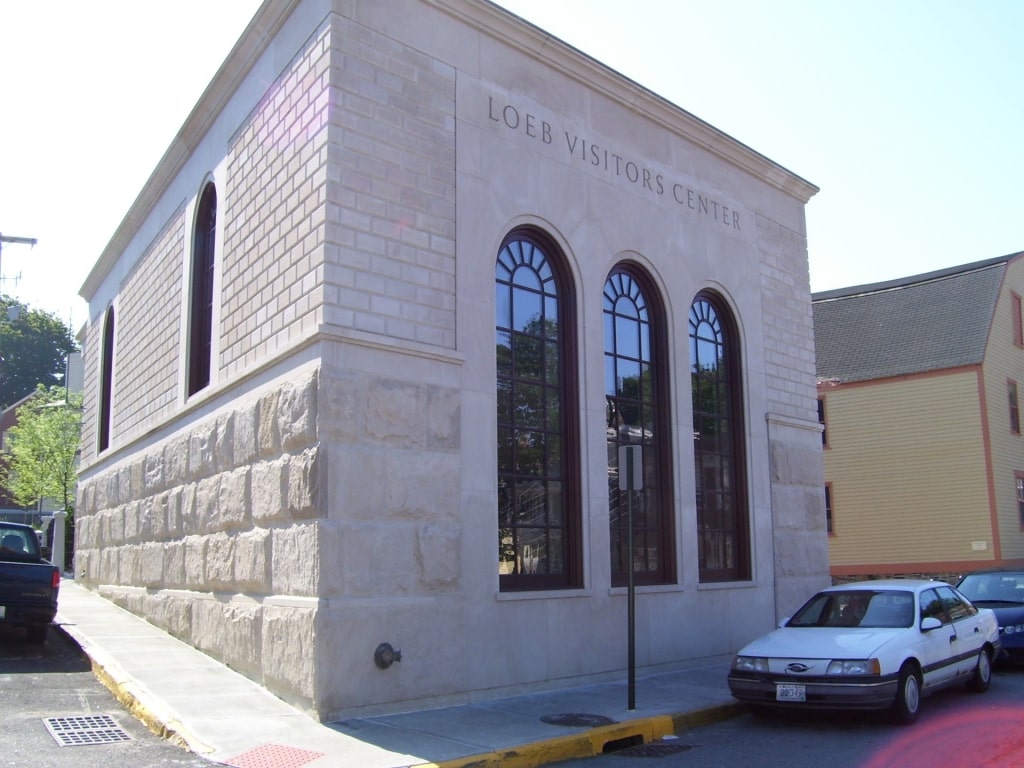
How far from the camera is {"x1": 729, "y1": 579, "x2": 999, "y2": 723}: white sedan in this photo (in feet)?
30.7

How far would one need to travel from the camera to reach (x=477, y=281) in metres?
11.2

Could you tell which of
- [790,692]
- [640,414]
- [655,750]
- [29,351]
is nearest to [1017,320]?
[640,414]

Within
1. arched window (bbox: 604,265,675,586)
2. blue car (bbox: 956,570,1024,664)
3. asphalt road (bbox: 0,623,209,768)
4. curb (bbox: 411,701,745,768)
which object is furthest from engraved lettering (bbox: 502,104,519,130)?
blue car (bbox: 956,570,1024,664)

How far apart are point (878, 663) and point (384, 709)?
474 centimetres

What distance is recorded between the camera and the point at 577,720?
31.0 ft

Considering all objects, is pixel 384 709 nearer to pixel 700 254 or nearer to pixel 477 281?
pixel 477 281

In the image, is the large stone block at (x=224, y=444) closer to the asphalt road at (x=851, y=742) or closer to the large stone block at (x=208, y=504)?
the large stone block at (x=208, y=504)

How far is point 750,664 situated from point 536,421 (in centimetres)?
382

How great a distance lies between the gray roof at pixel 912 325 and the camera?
30.5 m

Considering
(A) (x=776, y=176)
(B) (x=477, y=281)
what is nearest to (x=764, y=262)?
(A) (x=776, y=176)

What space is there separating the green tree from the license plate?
238ft

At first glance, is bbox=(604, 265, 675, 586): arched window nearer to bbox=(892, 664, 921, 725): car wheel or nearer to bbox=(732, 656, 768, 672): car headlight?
bbox=(732, 656, 768, 672): car headlight

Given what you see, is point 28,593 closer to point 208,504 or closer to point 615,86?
point 208,504

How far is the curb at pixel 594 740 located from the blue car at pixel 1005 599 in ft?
17.7
